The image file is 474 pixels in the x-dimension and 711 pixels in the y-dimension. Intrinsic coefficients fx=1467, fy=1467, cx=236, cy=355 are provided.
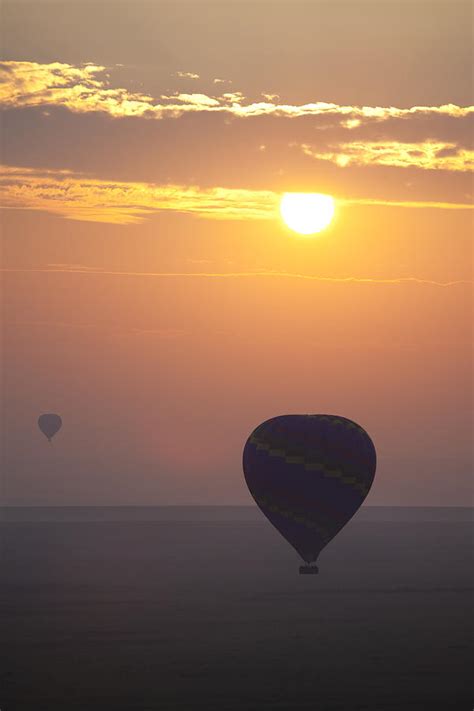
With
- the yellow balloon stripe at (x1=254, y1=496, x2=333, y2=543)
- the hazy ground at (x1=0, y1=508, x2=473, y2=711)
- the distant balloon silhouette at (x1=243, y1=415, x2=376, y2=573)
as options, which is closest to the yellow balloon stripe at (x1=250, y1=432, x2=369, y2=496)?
the distant balloon silhouette at (x1=243, y1=415, x2=376, y2=573)

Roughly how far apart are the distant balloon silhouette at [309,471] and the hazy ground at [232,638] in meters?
7.20

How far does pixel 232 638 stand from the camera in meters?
88.4

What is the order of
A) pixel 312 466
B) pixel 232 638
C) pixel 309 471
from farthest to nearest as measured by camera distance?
pixel 309 471
pixel 312 466
pixel 232 638

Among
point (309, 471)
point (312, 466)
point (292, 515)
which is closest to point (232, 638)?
point (292, 515)

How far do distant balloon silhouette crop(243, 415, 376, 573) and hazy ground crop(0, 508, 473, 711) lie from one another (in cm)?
720

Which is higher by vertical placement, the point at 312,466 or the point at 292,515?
the point at 312,466

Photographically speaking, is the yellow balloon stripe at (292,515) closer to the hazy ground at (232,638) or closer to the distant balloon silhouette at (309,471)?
the distant balloon silhouette at (309,471)

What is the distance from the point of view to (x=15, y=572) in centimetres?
15050

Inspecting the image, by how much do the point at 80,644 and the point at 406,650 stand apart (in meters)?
18.8

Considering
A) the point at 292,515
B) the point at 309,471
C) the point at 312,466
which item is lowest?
the point at 292,515

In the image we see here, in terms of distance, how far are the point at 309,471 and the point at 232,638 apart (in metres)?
11.6

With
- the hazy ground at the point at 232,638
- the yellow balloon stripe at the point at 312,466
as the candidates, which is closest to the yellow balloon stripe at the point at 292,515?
the yellow balloon stripe at the point at 312,466

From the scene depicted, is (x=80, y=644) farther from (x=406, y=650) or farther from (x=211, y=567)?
(x=211, y=567)

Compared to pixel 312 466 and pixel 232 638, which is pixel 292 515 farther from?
pixel 232 638
